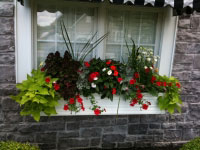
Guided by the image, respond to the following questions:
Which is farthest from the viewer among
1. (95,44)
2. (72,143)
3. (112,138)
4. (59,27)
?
(112,138)

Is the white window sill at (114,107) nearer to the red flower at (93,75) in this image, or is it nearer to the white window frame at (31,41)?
the white window frame at (31,41)

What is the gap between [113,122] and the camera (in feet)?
9.21

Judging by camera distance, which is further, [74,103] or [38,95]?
[74,103]

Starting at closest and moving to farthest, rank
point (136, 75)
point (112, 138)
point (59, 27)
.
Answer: point (136, 75) → point (59, 27) → point (112, 138)

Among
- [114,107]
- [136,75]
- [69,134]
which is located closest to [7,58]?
[69,134]

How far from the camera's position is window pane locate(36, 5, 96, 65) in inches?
97.3

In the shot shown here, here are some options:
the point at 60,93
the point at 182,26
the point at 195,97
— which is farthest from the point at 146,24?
the point at 60,93

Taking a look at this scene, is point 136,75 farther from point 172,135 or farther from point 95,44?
point 172,135

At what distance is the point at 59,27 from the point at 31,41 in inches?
16.7

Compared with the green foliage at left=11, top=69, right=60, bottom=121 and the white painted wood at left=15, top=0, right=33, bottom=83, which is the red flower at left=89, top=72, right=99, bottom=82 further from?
the white painted wood at left=15, top=0, right=33, bottom=83

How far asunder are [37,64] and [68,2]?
3.06ft

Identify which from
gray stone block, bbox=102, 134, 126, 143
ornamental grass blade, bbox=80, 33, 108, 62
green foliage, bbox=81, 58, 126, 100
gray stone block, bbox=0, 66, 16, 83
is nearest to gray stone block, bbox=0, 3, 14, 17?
gray stone block, bbox=0, 66, 16, 83

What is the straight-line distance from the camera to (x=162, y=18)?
2.68 m

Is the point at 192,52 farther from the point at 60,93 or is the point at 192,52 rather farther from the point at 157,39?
the point at 60,93
